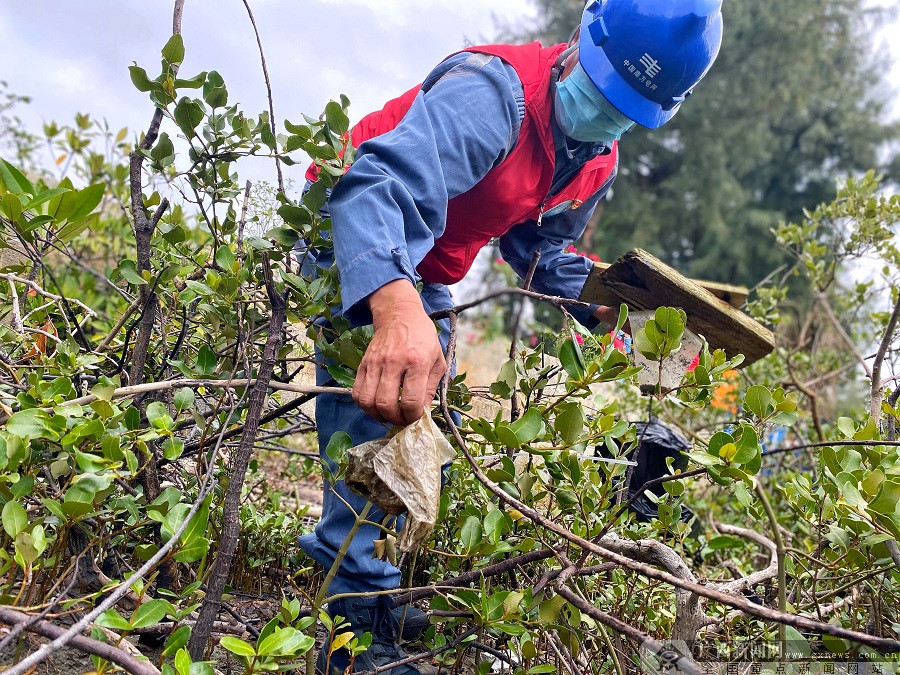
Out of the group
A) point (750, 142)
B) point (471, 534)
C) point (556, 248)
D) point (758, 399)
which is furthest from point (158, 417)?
point (750, 142)

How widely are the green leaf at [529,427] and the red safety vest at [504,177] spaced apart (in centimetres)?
89

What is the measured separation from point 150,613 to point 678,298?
1.37 metres

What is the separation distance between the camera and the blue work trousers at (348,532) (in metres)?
1.80

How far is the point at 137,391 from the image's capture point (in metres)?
1.35

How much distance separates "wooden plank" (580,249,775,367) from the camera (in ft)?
5.95

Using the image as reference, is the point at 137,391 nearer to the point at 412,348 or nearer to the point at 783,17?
the point at 412,348

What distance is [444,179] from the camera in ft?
5.43

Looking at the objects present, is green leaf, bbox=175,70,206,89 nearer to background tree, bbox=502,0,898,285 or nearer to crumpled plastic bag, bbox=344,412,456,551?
crumpled plastic bag, bbox=344,412,456,551

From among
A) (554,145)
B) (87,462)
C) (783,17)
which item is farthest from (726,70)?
(87,462)

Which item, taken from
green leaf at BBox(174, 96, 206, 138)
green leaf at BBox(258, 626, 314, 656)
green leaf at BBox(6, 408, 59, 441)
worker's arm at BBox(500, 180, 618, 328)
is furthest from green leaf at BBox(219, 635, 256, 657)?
worker's arm at BBox(500, 180, 618, 328)

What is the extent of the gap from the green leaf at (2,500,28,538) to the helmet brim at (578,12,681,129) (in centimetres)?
166

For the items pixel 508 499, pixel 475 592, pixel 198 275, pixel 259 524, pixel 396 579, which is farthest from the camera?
pixel 259 524

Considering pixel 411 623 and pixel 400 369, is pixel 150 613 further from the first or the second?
pixel 411 623

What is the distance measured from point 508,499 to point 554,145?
1.28 meters
